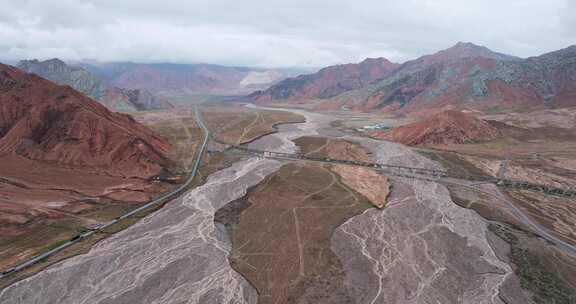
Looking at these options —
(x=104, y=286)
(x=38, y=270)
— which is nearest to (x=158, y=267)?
(x=104, y=286)

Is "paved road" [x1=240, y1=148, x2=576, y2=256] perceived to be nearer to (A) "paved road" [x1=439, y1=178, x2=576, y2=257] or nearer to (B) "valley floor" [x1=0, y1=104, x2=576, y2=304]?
(A) "paved road" [x1=439, y1=178, x2=576, y2=257]

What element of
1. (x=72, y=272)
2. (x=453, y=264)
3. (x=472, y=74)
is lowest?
(x=72, y=272)

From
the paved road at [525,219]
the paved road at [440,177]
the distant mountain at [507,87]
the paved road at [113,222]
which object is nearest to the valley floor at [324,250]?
the paved road at [525,219]

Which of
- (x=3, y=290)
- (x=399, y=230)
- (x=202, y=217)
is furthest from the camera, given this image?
(x=202, y=217)

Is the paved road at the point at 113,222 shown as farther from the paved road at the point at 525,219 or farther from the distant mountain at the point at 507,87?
the distant mountain at the point at 507,87

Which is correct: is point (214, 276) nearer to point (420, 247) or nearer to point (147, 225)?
point (147, 225)
